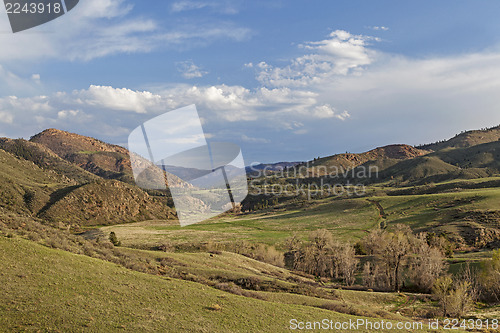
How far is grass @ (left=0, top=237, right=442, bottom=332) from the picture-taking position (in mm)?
14828

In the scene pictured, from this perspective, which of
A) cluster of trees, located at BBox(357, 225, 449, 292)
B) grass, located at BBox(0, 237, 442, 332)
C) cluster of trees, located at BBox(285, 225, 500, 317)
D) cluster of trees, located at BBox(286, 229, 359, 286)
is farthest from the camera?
cluster of trees, located at BBox(286, 229, 359, 286)

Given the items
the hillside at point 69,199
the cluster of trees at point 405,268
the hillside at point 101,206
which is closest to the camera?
the cluster of trees at point 405,268

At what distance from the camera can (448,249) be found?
69.3m

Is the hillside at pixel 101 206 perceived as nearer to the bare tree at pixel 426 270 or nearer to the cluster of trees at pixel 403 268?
the cluster of trees at pixel 403 268

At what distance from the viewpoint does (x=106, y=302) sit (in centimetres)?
1766

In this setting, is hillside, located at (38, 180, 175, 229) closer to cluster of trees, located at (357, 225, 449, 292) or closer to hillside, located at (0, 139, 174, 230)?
hillside, located at (0, 139, 174, 230)

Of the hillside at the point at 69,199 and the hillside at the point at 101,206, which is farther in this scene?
the hillside at the point at 101,206

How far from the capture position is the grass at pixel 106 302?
48.6 feet

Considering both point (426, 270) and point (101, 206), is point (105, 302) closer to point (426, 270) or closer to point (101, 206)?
point (426, 270)

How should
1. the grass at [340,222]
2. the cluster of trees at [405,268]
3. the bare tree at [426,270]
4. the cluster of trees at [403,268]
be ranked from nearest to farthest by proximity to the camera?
the cluster of trees at [405,268] → the bare tree at [426,270] → the cluster of trees at [403,268] → the grass at [340,222]

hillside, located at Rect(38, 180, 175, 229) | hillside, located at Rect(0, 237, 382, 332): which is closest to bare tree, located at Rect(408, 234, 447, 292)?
hillside, located at Rect(0, 237, 382, 332)

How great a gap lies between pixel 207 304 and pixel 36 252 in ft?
39.5

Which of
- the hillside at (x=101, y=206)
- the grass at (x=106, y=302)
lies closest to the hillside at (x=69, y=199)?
the hillside at (x=101, y=206)

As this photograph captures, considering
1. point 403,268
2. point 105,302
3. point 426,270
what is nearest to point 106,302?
point 105,302
